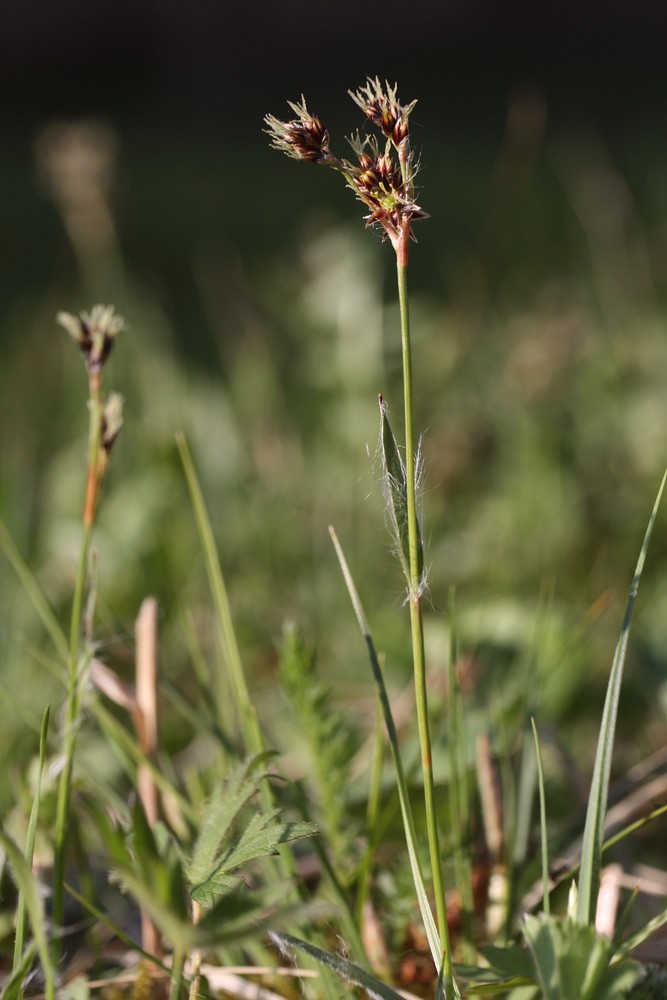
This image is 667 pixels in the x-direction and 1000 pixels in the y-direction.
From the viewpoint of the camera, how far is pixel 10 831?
1.65 feet

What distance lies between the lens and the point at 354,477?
44.2 inches

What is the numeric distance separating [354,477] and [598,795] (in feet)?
2.49

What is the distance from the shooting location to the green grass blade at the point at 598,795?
36 centimetres

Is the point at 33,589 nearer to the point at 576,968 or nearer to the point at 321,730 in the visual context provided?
the point at 321,730

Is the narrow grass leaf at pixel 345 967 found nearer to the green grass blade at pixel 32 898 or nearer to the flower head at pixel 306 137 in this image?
the green grass blade at pixel 32 898

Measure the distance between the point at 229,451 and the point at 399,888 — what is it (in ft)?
2.48

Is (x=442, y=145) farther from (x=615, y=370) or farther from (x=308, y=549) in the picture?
(x=308, y=549)

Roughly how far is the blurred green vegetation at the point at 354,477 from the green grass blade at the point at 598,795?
0.14m

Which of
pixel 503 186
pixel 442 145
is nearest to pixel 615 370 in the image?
pixel 503 186

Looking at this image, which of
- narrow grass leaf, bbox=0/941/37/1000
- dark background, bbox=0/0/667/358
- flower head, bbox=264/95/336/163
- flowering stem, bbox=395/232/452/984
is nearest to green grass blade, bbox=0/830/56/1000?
narrow grass leaf, bbox=0/941/37/1000

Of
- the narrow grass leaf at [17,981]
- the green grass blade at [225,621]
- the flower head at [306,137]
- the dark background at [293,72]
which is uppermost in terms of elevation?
the dark background at [293,72]

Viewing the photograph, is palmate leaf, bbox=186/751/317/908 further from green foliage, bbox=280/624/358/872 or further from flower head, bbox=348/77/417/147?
flower head, bbox=348/77/417/147

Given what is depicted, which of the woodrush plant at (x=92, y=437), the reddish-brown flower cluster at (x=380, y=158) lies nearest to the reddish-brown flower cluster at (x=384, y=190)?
the reddish-brown flower cluster at (x=380, y=158)

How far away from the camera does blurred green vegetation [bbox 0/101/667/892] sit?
71 cm
